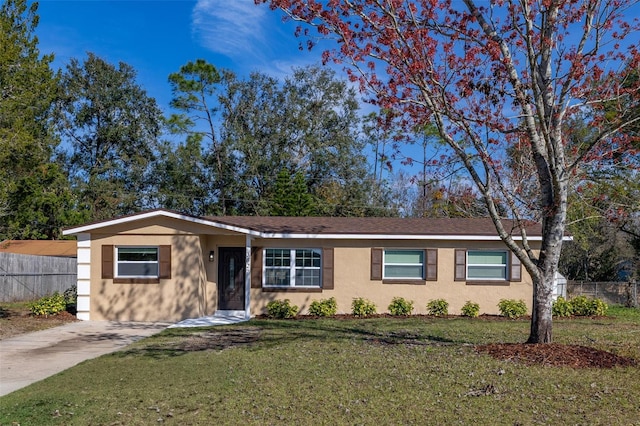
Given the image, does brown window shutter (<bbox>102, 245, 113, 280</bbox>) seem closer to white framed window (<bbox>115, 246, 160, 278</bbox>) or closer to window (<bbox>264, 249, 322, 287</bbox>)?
white framed window (<bbox>115, 246, 160, 278</bbox>)

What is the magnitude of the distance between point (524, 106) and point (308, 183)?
28.2 metres

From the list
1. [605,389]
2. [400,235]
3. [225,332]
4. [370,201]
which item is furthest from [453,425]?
[370,201]

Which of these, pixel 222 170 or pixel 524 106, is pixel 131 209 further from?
pixel 524 106

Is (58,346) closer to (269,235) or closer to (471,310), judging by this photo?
(269,235)

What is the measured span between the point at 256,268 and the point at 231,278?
2.76 feet

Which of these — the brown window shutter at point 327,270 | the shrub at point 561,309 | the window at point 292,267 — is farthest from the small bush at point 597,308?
the window at point 292,267

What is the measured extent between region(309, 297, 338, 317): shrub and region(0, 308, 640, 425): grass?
5.32m

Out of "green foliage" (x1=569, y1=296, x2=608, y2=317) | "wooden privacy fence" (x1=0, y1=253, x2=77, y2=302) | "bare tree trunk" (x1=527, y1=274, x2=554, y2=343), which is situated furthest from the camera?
"wooden privacy fence" (x1=0, y1=253, x2=77, y2=302)

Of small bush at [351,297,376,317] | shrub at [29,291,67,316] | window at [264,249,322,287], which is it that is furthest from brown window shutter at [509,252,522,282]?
shrub at [29,291,67,316]

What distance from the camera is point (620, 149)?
10.0 metres

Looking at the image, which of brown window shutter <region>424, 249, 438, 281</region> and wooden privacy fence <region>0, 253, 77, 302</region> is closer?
brown window shutter <region>424, 249, 438, 281</region>

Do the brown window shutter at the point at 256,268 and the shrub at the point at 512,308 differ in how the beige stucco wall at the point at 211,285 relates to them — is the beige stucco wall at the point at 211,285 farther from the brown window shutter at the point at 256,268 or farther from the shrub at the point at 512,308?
the shrub at the point at 512,308

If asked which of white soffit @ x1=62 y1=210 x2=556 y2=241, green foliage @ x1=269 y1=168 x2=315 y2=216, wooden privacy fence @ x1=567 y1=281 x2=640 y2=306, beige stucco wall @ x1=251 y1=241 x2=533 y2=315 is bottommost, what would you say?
wooden privacy fence @ x1=567 y1=281 x2=640 y2=306

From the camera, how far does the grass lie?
6594 millimetres
